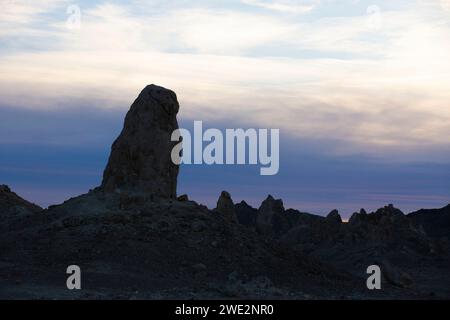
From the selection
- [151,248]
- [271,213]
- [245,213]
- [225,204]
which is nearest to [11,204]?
[225,204]

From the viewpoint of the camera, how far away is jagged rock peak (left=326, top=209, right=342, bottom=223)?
64438 millimetres

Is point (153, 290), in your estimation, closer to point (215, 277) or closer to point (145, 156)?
point (215, 277)

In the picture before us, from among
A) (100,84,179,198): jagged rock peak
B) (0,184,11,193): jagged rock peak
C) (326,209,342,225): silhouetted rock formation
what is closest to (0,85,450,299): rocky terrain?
(100,84,179,198): jagged rock peak

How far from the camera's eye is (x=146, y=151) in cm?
3425

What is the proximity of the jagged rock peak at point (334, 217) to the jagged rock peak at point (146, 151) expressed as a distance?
1238 inches

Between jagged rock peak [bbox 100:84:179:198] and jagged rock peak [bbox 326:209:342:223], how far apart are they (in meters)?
31.5

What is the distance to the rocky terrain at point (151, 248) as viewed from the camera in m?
26.6

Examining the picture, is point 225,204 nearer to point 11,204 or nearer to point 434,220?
point 11,204

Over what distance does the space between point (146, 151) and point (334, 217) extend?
3369cm

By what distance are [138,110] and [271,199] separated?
46.3 m

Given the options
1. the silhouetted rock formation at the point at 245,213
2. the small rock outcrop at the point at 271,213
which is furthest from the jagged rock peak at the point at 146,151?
the silhouetted rock formation at the point at 245,213
